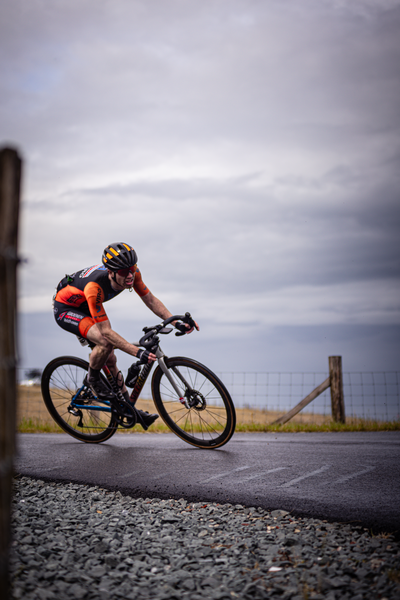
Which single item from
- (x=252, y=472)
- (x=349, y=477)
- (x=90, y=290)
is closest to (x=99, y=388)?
(x=90, y=290)

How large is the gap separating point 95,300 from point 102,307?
0.19 m

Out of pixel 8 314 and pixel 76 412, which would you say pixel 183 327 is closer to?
pixel 76 412

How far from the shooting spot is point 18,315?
210 cm

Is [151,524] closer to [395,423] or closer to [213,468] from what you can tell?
[213,468]

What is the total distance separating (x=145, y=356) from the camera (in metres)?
5.88

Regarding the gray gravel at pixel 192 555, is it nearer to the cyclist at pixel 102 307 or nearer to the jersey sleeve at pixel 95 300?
the cyclist at pixel 102 307

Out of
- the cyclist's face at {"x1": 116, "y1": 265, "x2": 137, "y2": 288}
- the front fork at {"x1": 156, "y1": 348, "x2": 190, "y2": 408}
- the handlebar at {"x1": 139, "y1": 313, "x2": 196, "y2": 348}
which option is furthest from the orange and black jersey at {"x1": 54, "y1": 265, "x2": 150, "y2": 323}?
the front fork at {"x1": 156, "y1": 348, "x2": 190, "y2": 408}

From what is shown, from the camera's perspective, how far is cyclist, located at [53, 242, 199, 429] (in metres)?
5.96

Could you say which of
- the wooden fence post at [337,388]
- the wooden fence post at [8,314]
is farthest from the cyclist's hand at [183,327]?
the wooden fence post at [337,388]

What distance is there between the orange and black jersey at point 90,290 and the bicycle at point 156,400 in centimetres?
72

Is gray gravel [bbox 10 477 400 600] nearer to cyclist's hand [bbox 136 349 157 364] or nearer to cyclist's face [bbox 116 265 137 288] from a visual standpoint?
cyclist's hand [bbox 136 349 157 364]

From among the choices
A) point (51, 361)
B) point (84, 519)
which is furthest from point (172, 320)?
point (84, 519)

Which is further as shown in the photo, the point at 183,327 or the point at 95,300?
the point at 183,327

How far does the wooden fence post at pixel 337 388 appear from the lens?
466 inches
